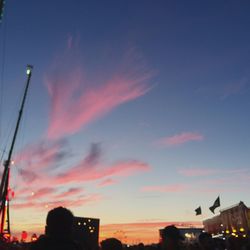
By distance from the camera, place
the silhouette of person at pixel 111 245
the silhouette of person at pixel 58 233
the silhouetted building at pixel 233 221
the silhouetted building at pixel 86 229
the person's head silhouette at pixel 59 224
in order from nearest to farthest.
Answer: the silhouette of person at pixel 58 233 < the person's head silhouette at pixel 59 224 < the silhouette of person at pixel 111 245 < the silhouetted building at pixel 233 221 < the silhouetted building at pixel 86 229

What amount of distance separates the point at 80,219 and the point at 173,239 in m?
62.8

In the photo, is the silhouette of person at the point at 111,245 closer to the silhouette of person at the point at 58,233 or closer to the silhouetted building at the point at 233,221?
the silhouette of person at the point at 58,233

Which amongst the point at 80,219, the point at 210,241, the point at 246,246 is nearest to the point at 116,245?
the point at 210,241

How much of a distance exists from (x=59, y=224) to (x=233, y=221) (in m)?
73.8

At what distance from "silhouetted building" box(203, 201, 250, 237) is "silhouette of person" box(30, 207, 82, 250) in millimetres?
58281

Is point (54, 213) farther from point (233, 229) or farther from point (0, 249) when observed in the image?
point (233, 229)

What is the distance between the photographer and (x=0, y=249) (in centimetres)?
1445

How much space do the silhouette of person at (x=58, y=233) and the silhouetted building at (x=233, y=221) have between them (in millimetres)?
58281

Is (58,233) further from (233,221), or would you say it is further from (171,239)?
(233,221)

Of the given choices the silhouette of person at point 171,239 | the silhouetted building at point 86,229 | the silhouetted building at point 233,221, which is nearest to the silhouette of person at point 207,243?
the silhouette of person at point 171,239

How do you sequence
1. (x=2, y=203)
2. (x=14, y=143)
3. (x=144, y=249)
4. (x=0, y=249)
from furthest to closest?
(x=14, y=143), (x=2, y=203), (x=0, y=249), (x=144, y=249)

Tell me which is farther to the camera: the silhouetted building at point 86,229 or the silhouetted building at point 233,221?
the silhouetted building at point 86,229

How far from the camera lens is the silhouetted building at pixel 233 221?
64188 mm

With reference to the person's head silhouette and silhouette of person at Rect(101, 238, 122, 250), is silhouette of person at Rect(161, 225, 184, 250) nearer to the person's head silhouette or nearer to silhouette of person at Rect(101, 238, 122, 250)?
silhouette of person at Rect(101, 238, 122, 250)
